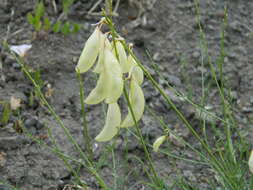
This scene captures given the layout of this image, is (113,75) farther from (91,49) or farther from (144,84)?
(144,84)

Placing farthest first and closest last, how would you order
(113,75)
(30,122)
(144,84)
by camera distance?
1. (144,84)
2. (30,122)
3. (113,75)

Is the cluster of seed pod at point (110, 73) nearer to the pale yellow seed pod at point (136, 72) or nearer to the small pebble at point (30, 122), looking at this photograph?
the pale yellow seed pod at point (136, 72)

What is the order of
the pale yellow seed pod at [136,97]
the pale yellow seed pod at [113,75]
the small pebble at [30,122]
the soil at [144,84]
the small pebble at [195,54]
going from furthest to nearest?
the small pebble at [195,54], the small pebble at [30,122], the soil at [144,84], the pale yellow seed pod at [136,97], the pale yellow seed pod at [113,75]

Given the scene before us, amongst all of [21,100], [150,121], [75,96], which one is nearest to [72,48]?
[75,96]

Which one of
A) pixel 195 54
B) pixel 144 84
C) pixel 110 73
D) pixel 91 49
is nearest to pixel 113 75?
pixel 110 73

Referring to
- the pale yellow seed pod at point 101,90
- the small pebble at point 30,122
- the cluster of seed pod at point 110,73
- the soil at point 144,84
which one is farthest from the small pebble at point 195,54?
the pale yellow seed pod at point 101,90

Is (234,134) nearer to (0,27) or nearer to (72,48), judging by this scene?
(72,48)
